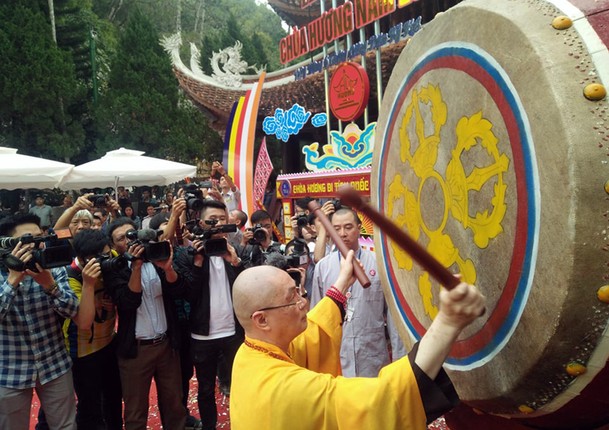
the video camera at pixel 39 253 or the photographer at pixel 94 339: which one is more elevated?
the video camera at pixel 39 253

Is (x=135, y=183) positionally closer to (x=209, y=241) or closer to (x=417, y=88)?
(x=209, y=241)

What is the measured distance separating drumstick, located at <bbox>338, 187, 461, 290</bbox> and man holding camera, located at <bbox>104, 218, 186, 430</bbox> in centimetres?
200

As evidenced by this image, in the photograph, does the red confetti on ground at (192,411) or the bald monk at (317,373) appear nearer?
the bald monk at (317,373)

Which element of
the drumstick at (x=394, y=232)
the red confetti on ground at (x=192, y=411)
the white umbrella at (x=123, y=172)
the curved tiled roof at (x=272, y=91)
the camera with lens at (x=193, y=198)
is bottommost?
the red confetti on ground at (x=192, y=411)

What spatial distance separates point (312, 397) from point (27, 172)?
539 cm

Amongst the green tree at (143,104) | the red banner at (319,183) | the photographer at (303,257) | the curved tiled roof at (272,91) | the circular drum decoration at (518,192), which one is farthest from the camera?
the green tree at (143,104)

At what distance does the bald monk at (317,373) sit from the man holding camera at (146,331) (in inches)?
52.5

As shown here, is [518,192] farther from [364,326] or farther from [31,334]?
[31,334]

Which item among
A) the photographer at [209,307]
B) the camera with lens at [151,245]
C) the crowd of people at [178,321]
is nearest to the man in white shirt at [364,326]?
the crowd of people at [178,321]

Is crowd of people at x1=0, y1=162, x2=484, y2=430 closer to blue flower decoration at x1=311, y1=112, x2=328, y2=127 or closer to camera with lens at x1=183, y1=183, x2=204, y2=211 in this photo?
camera with lens at x1=183, y1=183, x2=204, y2=211

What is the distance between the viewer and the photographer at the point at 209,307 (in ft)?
10.0

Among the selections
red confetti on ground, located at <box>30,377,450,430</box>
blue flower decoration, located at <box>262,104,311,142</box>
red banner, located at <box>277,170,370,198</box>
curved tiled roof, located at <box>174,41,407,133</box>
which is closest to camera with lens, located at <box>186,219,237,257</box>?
red confetti on ground, located at <box>30,377,450,430</box>

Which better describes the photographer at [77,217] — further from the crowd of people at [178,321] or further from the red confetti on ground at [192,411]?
the red confetti on ground at [192,411]

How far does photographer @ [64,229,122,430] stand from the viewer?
261cm
